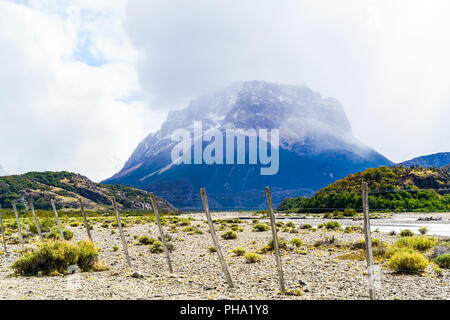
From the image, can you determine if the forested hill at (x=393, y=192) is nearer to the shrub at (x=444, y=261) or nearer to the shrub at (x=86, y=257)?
the shrub at (x=444, y=261)

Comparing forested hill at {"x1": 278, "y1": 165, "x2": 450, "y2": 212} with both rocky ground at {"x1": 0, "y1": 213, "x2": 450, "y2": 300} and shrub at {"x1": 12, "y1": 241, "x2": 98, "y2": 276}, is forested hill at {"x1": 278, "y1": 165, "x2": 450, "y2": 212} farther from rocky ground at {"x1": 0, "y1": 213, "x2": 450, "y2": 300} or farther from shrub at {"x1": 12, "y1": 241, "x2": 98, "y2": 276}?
shrub at {"x1": 12, "y1": 241, "x2": 98, "y2": 276}

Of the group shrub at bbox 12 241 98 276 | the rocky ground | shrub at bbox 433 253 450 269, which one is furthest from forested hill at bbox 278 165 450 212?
shrub at bbox 12 241 98 276

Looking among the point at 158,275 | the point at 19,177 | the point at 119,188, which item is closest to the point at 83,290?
the point at 158,275

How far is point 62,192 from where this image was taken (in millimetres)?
95750

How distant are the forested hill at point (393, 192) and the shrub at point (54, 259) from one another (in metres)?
32.5

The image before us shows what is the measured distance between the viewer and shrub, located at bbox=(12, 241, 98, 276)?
11.4 meters

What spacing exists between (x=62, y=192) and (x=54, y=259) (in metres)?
93.3

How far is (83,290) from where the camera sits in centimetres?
844

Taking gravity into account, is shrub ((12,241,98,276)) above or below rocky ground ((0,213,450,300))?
above

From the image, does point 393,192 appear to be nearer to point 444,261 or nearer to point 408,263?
point 444,261

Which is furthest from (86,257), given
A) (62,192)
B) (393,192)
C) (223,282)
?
(62,192)

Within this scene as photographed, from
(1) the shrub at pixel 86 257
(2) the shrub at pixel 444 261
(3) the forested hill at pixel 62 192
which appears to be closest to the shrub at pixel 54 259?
(1) the shrub at pixel 86 257

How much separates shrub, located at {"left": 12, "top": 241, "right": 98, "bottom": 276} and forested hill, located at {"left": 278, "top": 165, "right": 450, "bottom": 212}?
3247cm
